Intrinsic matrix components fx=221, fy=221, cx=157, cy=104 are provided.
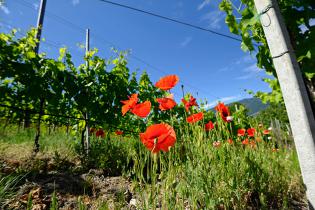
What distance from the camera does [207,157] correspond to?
67.6 inches

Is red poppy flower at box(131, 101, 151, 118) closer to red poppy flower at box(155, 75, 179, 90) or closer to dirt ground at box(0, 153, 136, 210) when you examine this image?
red poppy flower at box(155, 75, 179, 90)

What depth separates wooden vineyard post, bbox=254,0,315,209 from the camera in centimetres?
119

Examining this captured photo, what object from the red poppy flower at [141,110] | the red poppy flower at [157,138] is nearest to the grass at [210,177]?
the red poppy flower at [157,138]

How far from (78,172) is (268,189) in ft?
7.14

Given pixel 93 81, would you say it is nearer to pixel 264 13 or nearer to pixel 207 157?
pixel 207 157

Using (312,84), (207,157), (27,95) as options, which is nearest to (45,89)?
(27,95)

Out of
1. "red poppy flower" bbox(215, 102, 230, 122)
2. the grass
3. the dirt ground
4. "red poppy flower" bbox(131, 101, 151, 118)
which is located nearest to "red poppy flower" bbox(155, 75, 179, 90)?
"red poppy flower" bbox(131, 101, 151, 118)

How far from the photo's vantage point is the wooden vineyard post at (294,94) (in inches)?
47.0

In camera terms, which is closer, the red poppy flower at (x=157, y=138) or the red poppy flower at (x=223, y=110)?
the red poppy flower at (x=157, y=138)

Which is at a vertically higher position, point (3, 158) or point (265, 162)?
point (3, 158)

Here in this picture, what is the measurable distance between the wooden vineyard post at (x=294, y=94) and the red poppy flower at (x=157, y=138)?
2.32 ft

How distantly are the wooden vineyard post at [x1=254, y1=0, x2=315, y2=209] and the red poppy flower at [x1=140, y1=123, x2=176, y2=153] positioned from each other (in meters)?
0.71

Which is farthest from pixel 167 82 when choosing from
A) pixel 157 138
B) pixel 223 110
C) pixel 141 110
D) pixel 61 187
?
pixel 61 187

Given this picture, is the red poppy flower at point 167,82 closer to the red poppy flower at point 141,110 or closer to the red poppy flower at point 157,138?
the red poppy flower at point 141,110
